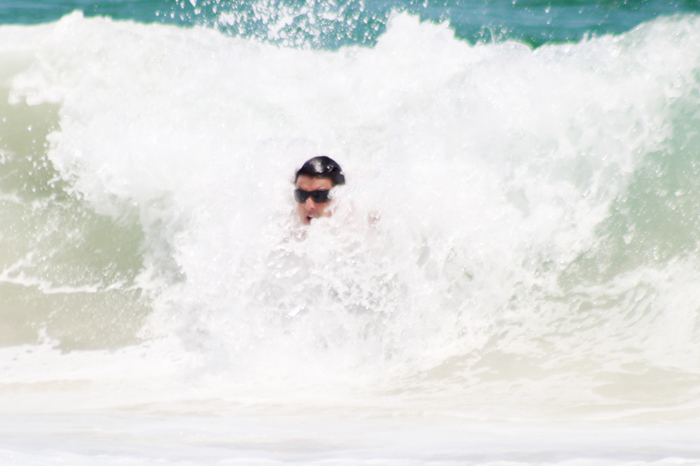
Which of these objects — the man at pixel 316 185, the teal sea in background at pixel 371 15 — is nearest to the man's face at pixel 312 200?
the man at pixel 316 185

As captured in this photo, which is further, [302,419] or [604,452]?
[302,419]

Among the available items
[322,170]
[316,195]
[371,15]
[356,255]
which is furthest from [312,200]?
[371,15]

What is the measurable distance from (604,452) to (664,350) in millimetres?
1183

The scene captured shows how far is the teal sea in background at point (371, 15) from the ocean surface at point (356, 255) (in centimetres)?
188

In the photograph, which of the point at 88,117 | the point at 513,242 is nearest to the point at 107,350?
the point at 88,117

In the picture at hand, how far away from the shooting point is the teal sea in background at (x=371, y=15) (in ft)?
22.8

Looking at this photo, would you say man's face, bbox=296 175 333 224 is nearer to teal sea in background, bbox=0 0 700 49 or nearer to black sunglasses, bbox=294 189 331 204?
black sunglasses, bbox=294 189 331 204

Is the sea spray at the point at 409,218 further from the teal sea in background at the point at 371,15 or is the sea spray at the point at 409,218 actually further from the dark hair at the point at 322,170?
the teal sea in background at the point at 371,15

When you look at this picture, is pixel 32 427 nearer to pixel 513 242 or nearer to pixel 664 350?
pixel 513 242

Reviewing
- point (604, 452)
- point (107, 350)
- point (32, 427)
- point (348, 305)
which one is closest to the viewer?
point (604, 452)

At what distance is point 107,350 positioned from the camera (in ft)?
11.1

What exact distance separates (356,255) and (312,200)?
1.16 ft

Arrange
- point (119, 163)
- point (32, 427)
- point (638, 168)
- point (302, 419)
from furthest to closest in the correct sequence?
point (119, 163) → point (638, 168) → point (302, 419) → point (32, 427)

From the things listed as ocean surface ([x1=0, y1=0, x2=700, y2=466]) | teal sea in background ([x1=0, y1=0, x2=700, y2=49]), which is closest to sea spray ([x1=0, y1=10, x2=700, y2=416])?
ocean surface ([x1=0, y1=0, x2=700, y2=466])
